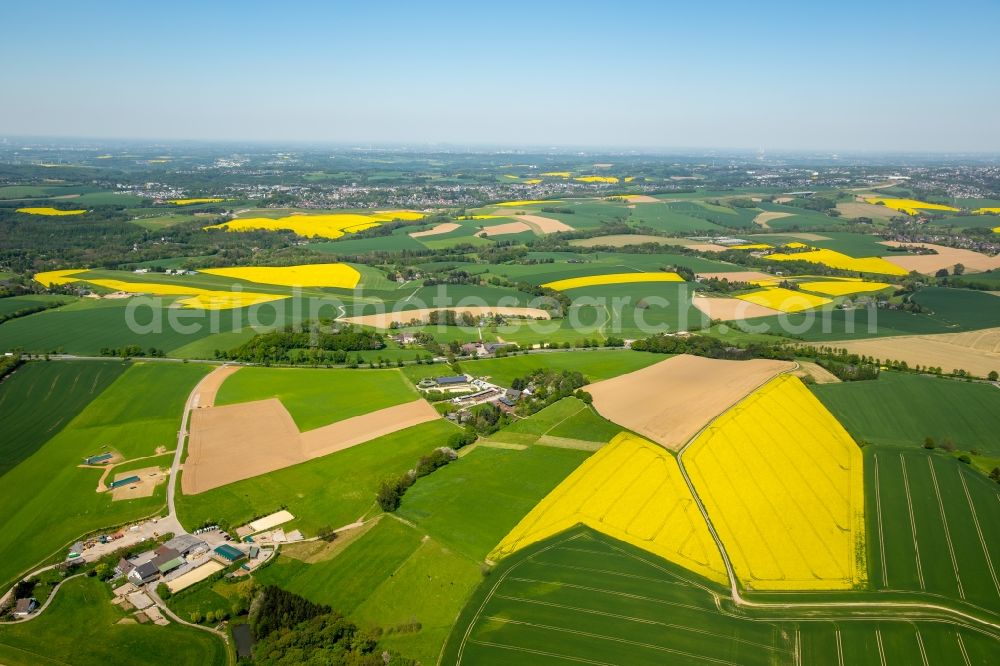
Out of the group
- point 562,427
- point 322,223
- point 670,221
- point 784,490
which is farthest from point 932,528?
point 322,223

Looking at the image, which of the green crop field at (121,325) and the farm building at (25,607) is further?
the green crop field at (121,325)

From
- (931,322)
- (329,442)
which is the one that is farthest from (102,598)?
(931,322)

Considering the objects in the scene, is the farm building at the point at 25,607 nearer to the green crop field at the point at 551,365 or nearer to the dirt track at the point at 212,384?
the dirt track at the point at 212,384

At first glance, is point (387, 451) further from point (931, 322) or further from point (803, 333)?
point (931, 322)

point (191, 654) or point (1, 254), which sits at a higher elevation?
point (1, 254)

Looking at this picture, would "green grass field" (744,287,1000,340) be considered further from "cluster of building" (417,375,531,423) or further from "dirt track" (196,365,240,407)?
"dirt track" (196,365,240,407)

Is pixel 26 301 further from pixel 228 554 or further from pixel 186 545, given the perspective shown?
pixel 228 554

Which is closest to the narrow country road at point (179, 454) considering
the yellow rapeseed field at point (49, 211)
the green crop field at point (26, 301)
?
the green crop field at point (26, 301)
